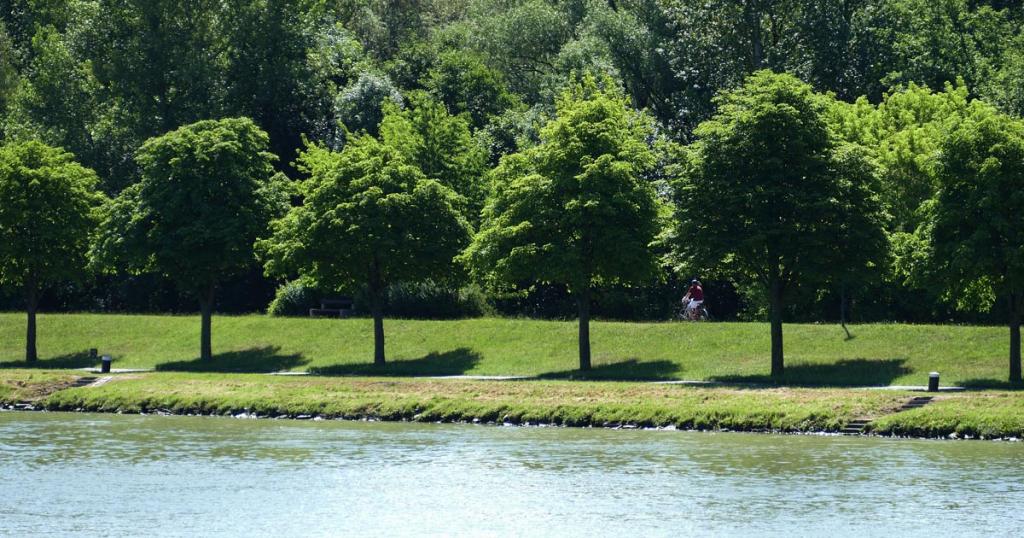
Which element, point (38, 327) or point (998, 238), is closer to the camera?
point (998, 238)

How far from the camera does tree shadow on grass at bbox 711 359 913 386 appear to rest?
53625mm

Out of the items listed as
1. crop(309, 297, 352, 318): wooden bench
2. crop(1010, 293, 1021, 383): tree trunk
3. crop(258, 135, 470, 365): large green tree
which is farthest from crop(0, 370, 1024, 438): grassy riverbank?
crop(309, 297, 352, 318): wooden bench

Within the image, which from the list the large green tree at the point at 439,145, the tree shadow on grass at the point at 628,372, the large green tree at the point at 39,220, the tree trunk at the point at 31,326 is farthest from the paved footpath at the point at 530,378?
the large green tree at the point at 439,145

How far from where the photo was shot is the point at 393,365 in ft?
207

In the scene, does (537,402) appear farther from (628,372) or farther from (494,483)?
(494,483)

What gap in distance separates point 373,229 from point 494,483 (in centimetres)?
2649

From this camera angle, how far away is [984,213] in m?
51.8

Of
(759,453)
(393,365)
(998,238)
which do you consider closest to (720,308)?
(393,365)

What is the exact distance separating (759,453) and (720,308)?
3283 cm

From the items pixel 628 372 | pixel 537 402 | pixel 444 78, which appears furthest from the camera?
pixel 444 78

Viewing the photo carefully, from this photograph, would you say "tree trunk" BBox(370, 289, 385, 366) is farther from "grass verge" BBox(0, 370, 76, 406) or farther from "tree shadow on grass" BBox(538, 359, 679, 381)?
"grass verge" BBox(0, 370, 76, 406)

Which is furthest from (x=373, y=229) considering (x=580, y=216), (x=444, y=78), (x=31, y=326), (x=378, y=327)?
(x=444, y=78)

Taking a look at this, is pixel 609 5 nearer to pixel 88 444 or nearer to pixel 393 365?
pixel 393 365

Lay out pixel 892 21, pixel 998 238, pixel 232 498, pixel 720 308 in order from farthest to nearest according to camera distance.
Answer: pixel 892 21, pixel 720 308, pixel 998 238, pixel 232 498
